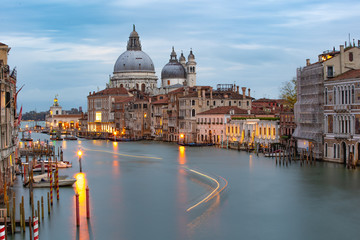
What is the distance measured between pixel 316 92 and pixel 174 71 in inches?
1889

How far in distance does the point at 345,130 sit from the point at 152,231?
13.9 meters

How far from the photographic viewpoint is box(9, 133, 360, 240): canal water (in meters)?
14.9

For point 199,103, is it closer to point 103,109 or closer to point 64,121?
point 103,109

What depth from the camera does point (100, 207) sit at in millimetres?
17859

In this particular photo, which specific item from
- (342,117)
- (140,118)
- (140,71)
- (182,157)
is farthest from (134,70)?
(342,117)

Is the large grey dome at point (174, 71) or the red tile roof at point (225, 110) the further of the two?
the large grey dome at point (174, 71)

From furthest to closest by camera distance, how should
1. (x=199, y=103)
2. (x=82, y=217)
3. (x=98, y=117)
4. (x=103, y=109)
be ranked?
(x=98, y=117)
(x=103, y=109)
(x=199, y=103)
(x=82, y=217)

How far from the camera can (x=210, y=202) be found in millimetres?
18234

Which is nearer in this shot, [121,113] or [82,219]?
[82,219]

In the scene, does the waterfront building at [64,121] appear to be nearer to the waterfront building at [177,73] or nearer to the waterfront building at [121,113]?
the waterfront building at [177,73]

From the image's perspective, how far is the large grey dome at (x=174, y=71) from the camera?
7625 cm

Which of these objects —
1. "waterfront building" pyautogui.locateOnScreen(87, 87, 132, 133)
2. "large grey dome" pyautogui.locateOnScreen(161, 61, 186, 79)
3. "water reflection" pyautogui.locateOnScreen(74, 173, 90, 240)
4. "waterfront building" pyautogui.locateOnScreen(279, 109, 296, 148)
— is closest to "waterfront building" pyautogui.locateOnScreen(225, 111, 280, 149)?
"waterfront building" pyautogui.locateOnScreen(279, 109, 296, 148)

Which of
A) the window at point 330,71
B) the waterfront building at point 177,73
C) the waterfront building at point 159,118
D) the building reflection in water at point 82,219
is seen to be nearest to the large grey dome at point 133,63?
the waterfront building at point 177,73

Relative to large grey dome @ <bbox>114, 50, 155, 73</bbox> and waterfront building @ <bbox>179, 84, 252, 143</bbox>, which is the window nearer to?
waterfront building @ <bbox>179, 84, 252, 143</bbox>
